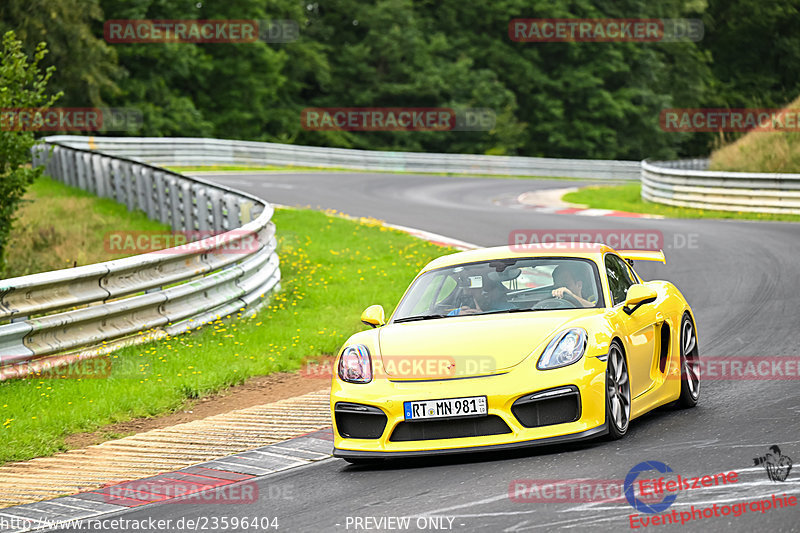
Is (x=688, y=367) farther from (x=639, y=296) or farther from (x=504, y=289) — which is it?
(x=504, y=289)

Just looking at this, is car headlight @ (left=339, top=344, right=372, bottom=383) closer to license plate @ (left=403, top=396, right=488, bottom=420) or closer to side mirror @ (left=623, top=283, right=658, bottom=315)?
license plate @ (left=403, top=396, right=488, bottom=420)

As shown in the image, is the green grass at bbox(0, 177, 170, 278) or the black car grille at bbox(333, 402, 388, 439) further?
the green grass at bbox(0, 177, 170, 278)

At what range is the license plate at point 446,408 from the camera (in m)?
6.55

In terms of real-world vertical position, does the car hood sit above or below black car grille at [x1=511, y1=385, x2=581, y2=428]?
above

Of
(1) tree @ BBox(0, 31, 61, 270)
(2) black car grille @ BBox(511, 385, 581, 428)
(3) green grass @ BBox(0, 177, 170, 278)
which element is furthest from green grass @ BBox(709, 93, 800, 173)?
(2) black car grille @ BBox(511, 385, 581, 428)

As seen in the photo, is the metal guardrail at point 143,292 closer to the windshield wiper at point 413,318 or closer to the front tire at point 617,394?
the windshield wiper at point 413,318

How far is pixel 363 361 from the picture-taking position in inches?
280

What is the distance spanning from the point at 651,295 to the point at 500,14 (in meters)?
57.3

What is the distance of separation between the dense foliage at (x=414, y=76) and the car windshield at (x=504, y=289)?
38.2 metres

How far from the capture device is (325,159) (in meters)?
45.1

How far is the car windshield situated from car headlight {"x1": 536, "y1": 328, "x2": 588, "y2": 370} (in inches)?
24.7

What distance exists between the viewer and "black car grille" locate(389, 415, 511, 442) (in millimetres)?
6566

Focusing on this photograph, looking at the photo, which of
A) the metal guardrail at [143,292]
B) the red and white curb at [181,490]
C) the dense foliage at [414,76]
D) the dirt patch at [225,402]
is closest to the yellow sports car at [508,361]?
the red and white curb at [181,490]

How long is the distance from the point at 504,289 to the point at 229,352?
406 cm
